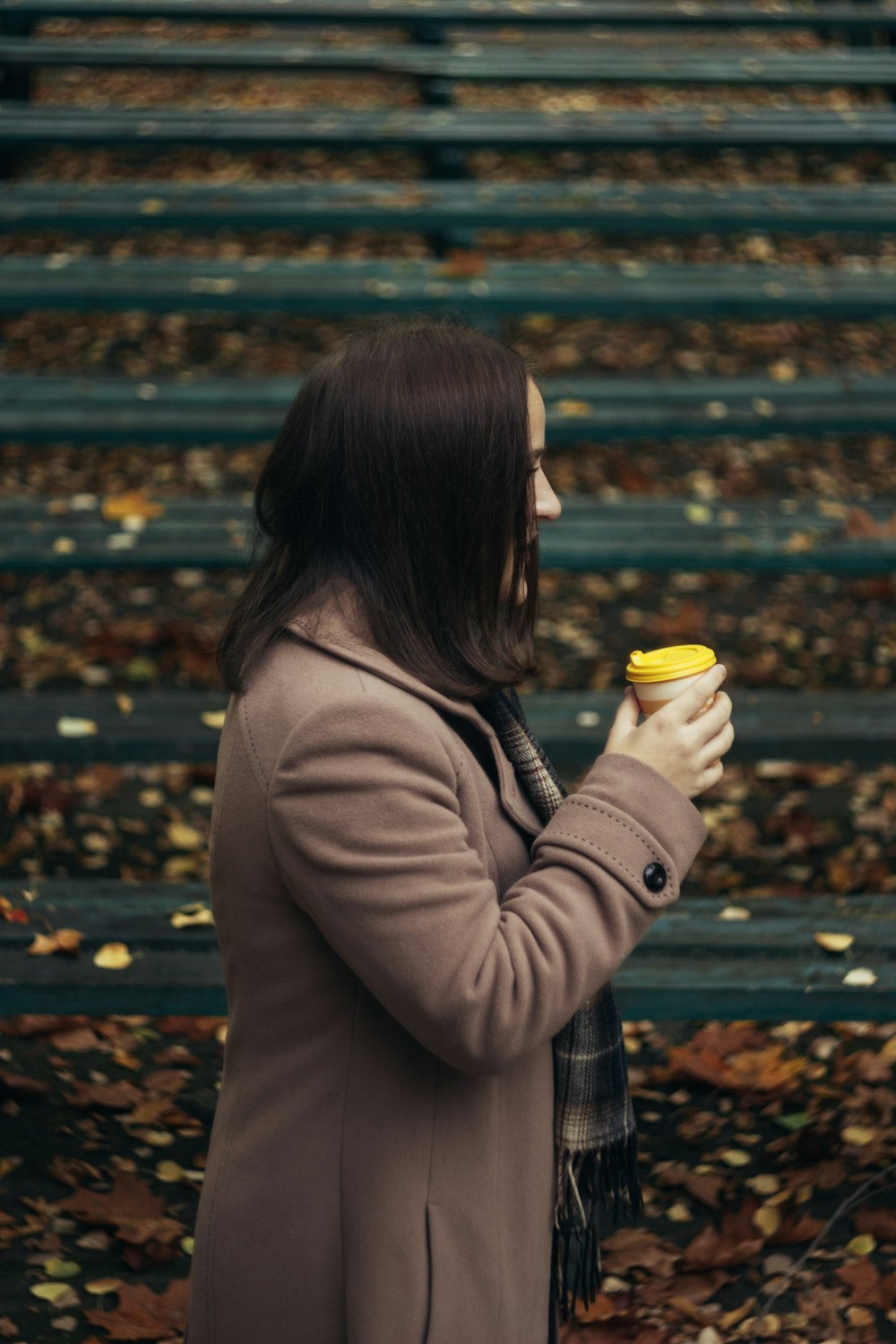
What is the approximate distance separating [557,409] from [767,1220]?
286cm

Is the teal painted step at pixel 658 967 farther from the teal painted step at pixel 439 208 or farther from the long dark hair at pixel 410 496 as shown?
the teal painted step at pixel 439 208

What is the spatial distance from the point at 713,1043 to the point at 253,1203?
2249mm

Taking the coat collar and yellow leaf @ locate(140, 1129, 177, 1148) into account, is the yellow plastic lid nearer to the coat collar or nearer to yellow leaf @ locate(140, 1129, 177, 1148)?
the coat collar

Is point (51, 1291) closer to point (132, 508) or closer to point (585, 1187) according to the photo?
point (585, 1187)

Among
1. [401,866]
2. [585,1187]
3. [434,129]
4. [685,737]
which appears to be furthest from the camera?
[434,129]

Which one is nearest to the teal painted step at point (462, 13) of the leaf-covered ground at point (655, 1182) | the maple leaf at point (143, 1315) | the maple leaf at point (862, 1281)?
the leaf-covered ground at point (655, 1182)

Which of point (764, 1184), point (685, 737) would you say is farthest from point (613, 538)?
point (685, 737)

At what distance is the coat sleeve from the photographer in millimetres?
1536

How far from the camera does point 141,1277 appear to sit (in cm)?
308

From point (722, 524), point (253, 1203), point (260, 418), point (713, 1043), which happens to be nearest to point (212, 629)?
point (260, 418)

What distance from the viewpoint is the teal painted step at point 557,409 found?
5023 mm

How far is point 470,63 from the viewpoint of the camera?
24.9ft

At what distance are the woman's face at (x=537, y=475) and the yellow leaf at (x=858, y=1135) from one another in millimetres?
2125

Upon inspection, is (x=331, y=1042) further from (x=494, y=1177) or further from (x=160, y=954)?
(x=160, y=954)
